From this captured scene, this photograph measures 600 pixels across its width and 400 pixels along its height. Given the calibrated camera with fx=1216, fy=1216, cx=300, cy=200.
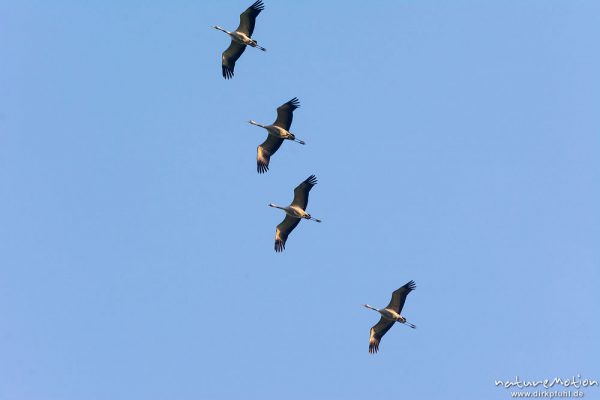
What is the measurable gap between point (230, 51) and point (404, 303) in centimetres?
1393

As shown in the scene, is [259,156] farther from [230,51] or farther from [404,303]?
[404,303]

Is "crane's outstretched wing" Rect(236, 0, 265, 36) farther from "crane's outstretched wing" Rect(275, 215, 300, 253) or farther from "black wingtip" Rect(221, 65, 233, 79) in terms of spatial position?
"crane's outstretched wing" Rect(275, 215, 300, 253)

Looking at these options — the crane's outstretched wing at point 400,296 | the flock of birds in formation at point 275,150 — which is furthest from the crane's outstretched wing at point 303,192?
the crane's outstretched wing at point 400,296

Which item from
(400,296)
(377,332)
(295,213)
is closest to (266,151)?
(295,213)

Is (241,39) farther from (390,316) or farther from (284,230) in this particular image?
(390,316)

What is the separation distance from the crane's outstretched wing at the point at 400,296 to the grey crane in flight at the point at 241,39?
12.3 m

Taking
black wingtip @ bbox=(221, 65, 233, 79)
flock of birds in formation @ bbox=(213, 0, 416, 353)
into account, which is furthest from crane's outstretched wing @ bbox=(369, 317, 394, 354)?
black wingtip @ bbox=(221, 65, 233, 79)

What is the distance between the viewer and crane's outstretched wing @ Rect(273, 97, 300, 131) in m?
52.0

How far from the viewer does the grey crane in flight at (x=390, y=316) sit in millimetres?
53000

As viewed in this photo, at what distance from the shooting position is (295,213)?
53.6 metres

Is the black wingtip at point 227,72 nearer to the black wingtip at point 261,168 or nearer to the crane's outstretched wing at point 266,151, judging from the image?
the crane's outstretched wing at point 266,151

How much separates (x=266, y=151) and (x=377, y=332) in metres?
9.58

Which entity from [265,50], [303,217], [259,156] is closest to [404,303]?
[303,217]

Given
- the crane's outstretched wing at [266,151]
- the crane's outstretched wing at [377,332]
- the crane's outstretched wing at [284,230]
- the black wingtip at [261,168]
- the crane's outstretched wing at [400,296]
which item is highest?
the crane's outstretched wing at [266,151]
